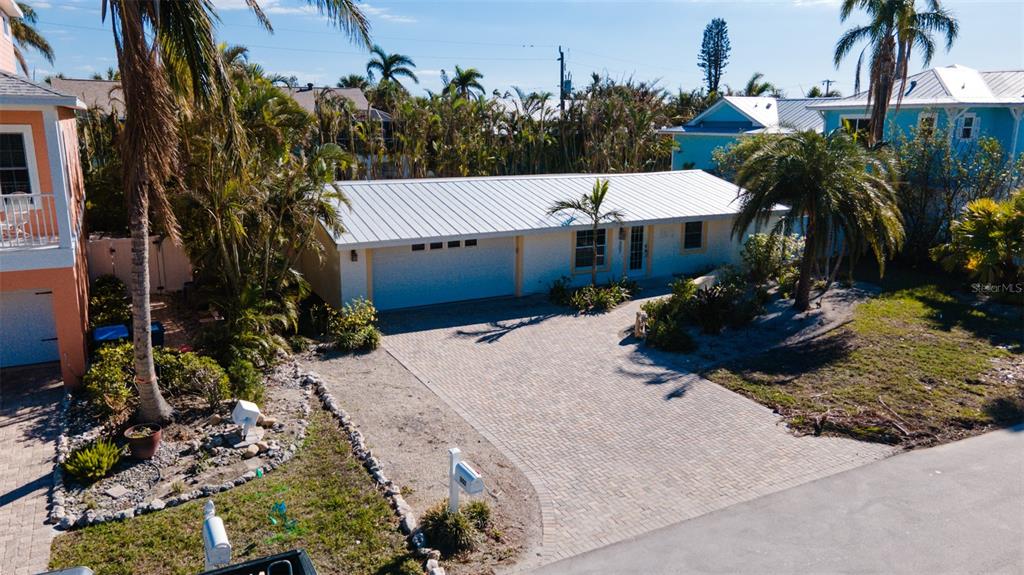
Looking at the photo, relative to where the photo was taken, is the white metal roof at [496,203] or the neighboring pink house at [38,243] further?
the white metal roof at [496,203]

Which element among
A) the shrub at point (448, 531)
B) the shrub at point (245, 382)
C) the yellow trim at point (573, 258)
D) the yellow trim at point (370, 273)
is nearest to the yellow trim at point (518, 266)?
the yellow trim at point (573, 258)

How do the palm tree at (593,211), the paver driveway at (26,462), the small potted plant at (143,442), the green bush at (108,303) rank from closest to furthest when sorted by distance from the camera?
the paver driveway at (26,462)
the small potted plant at (143,442)
the green bush at (108,303)
the palm tree at (593,211)

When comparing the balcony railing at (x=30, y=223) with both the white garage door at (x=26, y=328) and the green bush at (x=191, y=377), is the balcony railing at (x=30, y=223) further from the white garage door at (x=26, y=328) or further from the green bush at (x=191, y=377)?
the green bush at (x=191, y=377)

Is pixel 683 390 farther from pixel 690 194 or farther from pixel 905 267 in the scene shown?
pixel 905 267

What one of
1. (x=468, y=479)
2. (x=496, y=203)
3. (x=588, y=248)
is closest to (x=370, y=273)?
(x=496, y=203)

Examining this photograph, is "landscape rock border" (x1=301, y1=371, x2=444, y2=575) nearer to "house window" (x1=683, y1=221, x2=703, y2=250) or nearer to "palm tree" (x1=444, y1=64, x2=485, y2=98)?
"house window" (x1=683, y1=221, x2=703, y2=250)
